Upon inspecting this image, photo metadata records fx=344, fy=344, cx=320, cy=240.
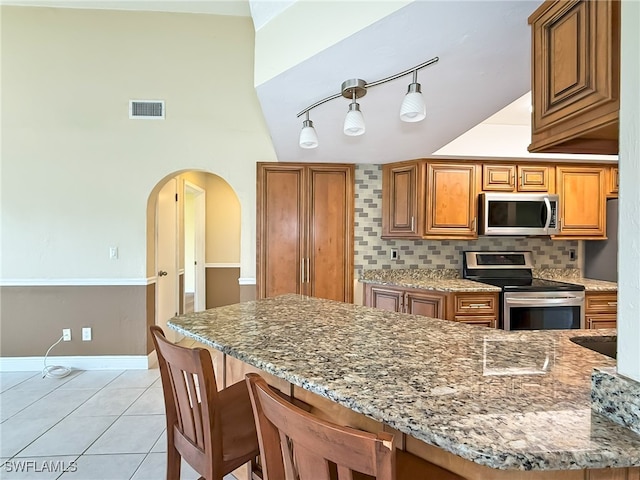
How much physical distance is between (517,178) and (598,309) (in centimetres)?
138

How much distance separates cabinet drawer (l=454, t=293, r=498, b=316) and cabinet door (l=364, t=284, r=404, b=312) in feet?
1.69

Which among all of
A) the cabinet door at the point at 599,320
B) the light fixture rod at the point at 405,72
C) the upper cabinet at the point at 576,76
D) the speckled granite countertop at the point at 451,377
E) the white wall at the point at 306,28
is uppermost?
the white wall at the point at 306,28

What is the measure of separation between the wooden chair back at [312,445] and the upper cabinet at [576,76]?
97 centimetres

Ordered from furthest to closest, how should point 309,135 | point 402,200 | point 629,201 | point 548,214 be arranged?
1. point 402,200
2. point 548,214
3. point 309,135
4. point 629,201

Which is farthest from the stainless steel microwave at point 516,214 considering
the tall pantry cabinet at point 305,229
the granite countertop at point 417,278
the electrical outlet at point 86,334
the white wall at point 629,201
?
the electrical outlet at point 86,334

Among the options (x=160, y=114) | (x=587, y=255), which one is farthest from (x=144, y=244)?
(x=587, y=255)

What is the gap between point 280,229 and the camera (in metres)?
3.49

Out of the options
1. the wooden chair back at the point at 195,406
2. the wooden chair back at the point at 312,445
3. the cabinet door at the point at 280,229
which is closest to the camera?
the wooden chair back at the point at 312,445

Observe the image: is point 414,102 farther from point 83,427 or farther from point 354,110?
point 83,427

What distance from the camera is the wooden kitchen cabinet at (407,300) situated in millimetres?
3039

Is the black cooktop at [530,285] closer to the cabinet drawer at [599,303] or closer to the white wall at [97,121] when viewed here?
the cabinet drawer at [599,303]

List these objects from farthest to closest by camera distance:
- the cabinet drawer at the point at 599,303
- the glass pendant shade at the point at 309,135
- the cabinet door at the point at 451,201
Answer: the cabinet door at the point at 451,201 < the cabinet drawer at the point at 599,303 < the glass pendant shade at the point at 309,135

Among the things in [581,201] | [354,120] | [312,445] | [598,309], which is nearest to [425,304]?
[598,309]

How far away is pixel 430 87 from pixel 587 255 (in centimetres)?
298
